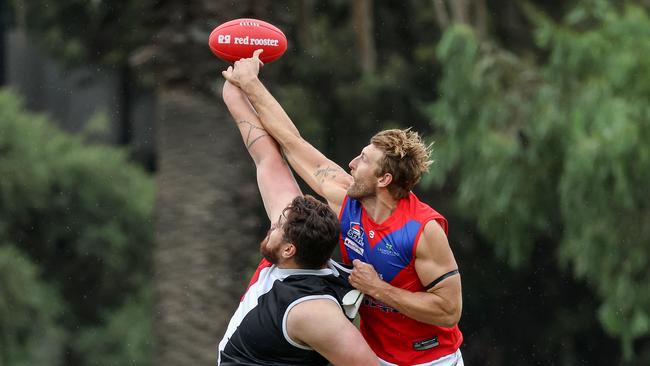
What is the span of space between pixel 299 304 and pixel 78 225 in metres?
13.0

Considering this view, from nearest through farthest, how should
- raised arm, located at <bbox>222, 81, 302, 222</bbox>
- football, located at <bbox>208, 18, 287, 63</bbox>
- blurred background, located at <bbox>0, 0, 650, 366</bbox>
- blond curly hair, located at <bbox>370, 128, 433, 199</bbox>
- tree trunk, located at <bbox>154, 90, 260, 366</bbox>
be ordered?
1. blond curly hair, located at <bbox>370, 128, 433, 199</bbox>
2. raised arm, located at <bbox>222, 81, 302, 222</bbox>
3. football, located at <bbox>208, 18, 287, 63</bbox>
4. tree trunk, located at <bbox>154, 90, 260, 366</bbox>
5. blurred background, located at <bbox>0, 0, 650, 366</bbox>

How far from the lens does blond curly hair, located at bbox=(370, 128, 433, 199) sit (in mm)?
4883

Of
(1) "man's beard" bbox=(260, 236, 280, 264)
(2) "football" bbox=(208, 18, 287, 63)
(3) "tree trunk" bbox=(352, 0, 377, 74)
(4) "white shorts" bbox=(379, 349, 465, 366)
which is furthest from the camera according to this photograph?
(3) "tree trunk" bbox=(352, 0, 377, 74)

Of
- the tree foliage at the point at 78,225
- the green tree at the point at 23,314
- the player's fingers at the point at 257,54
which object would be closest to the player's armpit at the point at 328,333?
the player's fingers at the point at 257,54

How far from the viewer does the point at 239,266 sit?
8109 millimetres

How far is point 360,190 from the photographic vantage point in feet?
16.2

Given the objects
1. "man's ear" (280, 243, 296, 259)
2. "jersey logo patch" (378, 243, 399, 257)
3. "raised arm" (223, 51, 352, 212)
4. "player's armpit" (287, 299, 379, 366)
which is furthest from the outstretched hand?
"player's armpit" (287, 299, 379, 366)

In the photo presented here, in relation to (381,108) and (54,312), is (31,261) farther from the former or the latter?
(381,108)

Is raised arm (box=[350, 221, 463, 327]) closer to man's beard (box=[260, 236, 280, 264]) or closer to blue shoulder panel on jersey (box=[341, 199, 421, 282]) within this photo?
blue shoulder panel on jersey (box=[341, 199, 421, 282])

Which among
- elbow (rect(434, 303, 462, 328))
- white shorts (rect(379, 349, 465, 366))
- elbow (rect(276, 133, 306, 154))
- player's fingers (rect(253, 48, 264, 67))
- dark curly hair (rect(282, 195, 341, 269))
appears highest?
player's fingers (rect(253, 48, 264, 67))

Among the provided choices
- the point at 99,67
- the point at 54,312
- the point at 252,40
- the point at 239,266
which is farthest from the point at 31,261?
the point at 252,40

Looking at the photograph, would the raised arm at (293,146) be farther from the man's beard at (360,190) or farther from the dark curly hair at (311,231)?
the dark curly hair at (311,231)

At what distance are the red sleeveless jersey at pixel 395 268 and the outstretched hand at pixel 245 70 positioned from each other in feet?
2.60

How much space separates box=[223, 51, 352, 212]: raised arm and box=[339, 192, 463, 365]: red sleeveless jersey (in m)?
0.16
